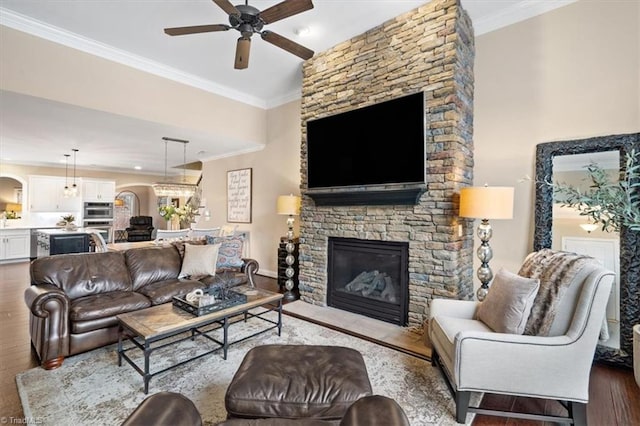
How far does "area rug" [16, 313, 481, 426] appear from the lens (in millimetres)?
1967

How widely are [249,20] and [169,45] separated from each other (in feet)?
6.24

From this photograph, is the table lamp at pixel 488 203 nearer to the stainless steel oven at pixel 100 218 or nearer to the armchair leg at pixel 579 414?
the armchair leg at pixel 579 414

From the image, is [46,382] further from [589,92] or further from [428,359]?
[589,92]

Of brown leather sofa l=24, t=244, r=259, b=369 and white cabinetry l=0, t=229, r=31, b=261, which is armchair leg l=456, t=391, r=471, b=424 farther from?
white cabinetry l=0, t=229, r=31, b=261

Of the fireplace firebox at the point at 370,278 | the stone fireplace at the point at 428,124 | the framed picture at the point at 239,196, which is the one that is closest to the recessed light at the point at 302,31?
the stone fireplace at the point at 428,124

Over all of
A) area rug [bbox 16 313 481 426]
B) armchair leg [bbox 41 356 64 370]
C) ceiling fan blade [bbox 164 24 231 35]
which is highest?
ceiling fan blade [bbox 164 24 231 35]

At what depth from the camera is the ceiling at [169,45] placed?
3152mm

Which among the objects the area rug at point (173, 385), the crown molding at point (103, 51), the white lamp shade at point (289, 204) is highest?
the crown molding at point (103, 51)

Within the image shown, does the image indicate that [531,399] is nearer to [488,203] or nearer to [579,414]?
[579,414]

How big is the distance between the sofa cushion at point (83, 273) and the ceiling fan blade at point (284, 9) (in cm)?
302

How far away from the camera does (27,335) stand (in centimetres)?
315

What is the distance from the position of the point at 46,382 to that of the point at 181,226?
268 inches

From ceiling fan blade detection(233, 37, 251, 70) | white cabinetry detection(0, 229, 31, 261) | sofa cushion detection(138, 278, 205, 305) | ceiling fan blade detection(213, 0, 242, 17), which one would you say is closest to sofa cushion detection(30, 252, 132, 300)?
sofa cushion detection(138, 278, 205, 305)

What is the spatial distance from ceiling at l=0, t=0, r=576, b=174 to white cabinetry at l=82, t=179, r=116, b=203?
2829 mm
